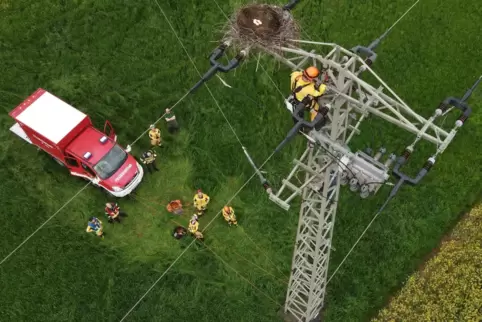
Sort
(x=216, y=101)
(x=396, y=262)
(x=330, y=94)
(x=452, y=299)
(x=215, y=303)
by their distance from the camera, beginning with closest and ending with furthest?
(x=330, y=94) → (x=452, y=299) → (x=215, y=303) → (x=396, y=262) → (x=216, y=101)

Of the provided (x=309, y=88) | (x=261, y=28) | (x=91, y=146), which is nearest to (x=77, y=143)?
(x=91, y=146)

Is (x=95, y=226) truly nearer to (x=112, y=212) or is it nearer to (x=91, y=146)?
(x=112, y=212)

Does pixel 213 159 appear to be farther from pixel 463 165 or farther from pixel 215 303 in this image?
pixel 463 165

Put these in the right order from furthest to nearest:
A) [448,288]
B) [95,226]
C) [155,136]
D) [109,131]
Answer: [109,131]
[155,136]
[95,226]
[448,288]

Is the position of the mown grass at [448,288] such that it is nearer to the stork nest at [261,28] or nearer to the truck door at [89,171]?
the stork nest at [261,28]

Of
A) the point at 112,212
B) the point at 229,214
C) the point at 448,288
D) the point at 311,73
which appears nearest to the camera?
the point at 311,73

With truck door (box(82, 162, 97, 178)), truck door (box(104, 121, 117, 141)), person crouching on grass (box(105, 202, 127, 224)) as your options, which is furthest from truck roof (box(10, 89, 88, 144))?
person crouching on grass (box(105, 202, 127, 224))

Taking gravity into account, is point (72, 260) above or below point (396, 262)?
below

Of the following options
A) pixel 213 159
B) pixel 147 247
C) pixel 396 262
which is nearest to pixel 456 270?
pixel 396 262
